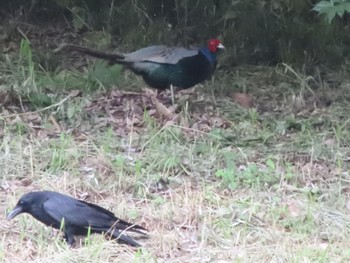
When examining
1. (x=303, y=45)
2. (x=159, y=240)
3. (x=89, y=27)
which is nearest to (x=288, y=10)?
(x=303, y=45)

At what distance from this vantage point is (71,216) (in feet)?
15.9

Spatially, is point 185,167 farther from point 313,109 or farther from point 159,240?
point 313,109

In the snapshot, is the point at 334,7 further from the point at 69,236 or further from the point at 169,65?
the point at 69,236

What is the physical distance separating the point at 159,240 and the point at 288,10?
413 cm

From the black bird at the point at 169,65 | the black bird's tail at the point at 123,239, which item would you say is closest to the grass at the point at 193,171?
the black bird's tail at the point at 123,239

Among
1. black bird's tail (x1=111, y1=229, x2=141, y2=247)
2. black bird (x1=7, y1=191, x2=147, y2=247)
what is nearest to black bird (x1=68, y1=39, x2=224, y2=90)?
black bird (x1=7, y1=191, x2=147, y2=247)

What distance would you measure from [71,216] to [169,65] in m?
2.69

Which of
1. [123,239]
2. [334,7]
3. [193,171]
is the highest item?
[334,7]

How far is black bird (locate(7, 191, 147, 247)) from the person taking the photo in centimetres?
483

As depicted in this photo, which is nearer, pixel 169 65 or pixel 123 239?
pixel 123 239

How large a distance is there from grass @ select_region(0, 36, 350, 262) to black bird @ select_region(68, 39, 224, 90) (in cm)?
21

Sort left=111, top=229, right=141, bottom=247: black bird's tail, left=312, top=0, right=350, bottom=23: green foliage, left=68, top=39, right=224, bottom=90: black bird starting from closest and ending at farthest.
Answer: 1. left=111, top=229, right=141, bottom=247: black bird's tail
2. left=312, top=0, right=350, bottom=23: green foliage
3. left=68, top=39, right=224, bottom=90: black bird

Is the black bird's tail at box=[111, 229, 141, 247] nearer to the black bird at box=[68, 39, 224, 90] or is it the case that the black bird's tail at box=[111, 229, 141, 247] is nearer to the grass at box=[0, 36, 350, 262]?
the grass at box=[0, 36, 350, 262]

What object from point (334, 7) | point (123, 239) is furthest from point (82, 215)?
point (334, 7)
